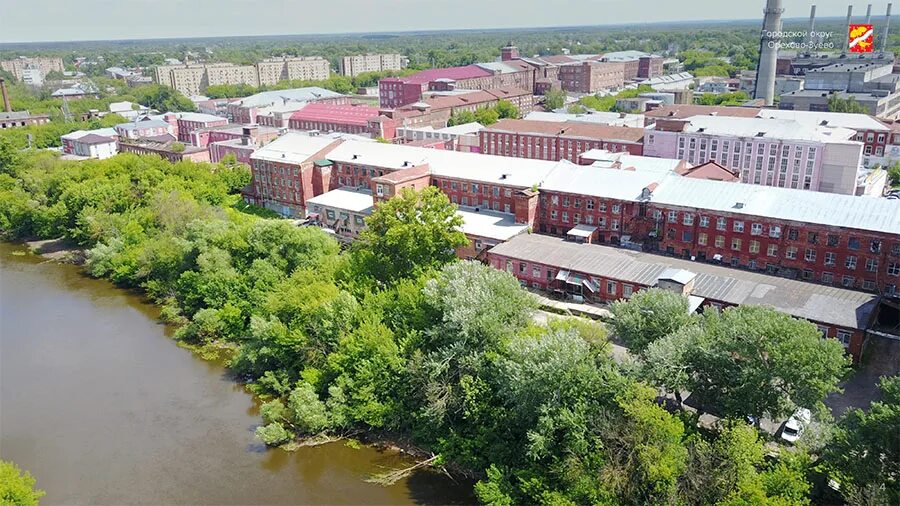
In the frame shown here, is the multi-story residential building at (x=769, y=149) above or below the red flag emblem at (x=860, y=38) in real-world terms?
below

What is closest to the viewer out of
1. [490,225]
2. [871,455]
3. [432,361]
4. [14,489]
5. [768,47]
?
[871,455]

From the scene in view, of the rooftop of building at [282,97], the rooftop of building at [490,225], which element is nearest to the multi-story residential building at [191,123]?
the rooftop of building at [282,97]

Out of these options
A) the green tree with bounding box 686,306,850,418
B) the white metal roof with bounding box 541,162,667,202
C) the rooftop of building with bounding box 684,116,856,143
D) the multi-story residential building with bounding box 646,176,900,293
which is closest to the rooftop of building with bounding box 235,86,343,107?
the rooftop of building with bounding box 684,116,856,143

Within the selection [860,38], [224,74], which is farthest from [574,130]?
[224,74]

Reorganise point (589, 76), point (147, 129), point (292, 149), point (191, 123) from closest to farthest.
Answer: point (292, 149), point (147, 129), point (191, 123), point (589, 76)

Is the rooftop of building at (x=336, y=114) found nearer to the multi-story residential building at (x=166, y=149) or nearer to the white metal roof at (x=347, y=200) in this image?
the multi-story residential building at (x=166, y=149)

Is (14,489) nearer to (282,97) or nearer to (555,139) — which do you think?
(555,139)

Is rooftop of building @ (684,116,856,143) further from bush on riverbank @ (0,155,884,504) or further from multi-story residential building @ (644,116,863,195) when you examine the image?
bush on riverbank @ (0,155,884,504)

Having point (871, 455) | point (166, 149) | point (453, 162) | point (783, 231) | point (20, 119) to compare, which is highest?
point (453, 162)
